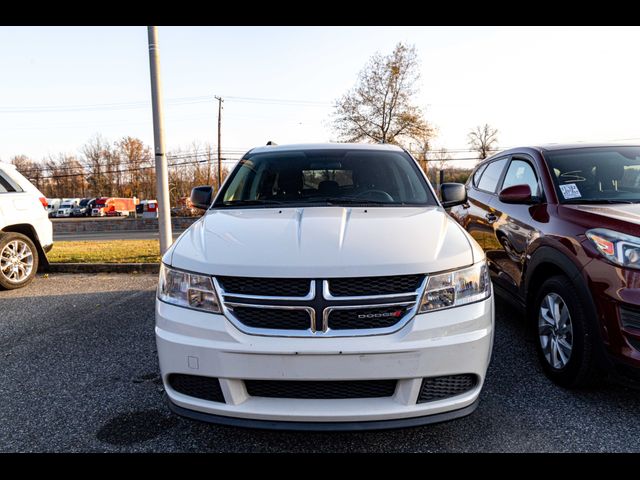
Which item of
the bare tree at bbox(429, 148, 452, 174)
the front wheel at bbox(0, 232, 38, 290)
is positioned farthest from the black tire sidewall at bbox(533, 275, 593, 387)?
the bare tree at bbox(429, 148, 452, 174)

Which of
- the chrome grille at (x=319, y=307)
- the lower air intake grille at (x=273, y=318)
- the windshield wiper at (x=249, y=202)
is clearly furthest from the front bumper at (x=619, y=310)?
the windshield wiper at (x=249, y=202)

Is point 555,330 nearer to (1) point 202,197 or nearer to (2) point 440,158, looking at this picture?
(1) point 202,197

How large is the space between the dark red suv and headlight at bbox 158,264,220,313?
2.25 m

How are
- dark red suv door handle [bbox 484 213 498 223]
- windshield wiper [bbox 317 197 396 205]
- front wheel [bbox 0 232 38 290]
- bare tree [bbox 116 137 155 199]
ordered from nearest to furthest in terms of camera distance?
windshield wiper [bbox 317 197 396 205]
dark red suv door handle [bbox 484 213 498 223]
front wheel [bbox 0 232 38 290]
bare tree [bbox 116 137 155 199]

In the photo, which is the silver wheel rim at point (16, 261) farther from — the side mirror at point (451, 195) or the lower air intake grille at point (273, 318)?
the side mirror at point (451, 195)

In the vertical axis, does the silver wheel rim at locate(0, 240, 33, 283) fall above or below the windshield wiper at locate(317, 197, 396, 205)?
below

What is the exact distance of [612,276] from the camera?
2451 mm

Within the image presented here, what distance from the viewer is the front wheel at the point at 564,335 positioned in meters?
2.65

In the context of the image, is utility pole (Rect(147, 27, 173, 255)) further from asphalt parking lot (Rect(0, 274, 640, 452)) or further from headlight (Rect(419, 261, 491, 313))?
headlight (Rect(419, 261, 491, 313))

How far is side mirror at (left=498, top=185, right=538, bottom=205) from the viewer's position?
3.43 meters

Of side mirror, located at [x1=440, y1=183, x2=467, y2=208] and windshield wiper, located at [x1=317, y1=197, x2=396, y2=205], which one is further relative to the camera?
side mirror, located at [x1=440, y1=183, x2=467, y2=208]

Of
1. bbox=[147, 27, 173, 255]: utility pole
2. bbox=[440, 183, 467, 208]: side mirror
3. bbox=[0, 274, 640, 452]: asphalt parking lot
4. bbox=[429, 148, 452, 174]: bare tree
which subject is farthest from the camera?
bbox=[429, 148, 452, 174]: bare tree
